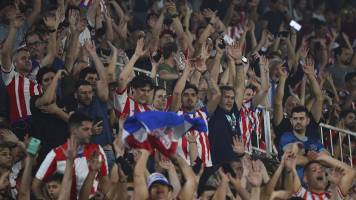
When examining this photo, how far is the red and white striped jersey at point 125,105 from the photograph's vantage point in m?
15.2

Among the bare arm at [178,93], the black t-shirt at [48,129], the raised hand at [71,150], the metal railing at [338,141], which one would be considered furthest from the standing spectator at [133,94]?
the metal railing at [338,141]

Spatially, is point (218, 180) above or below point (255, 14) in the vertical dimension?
below

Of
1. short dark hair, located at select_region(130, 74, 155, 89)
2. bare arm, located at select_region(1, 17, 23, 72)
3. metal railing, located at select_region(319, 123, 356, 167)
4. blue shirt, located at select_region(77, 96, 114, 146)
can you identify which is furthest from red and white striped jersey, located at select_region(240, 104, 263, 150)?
bare arm, located at select_region(1, 17, 23, 72)

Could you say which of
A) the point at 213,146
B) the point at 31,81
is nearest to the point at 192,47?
the point at 213,146

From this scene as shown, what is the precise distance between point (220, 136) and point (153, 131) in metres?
2.94

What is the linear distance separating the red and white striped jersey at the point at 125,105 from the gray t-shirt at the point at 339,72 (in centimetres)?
607

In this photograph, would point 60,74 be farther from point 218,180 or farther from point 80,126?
point 218,180

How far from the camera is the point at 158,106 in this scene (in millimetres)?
15297

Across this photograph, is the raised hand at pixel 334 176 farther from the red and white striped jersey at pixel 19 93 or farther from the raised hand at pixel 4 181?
the raised hand at pixel 4 181

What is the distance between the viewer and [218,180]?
14180mm

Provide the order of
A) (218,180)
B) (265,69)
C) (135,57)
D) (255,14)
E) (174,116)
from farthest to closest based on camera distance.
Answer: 1. (255,14)
2. (265,69)
3. (135,57)
4. (218,180)
5. (174,116)

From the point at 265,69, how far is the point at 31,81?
377cm

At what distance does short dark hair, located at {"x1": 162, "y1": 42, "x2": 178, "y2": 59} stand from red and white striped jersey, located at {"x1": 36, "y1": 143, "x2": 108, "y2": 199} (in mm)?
3946

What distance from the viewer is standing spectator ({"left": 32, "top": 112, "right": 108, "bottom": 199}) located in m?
13.1
